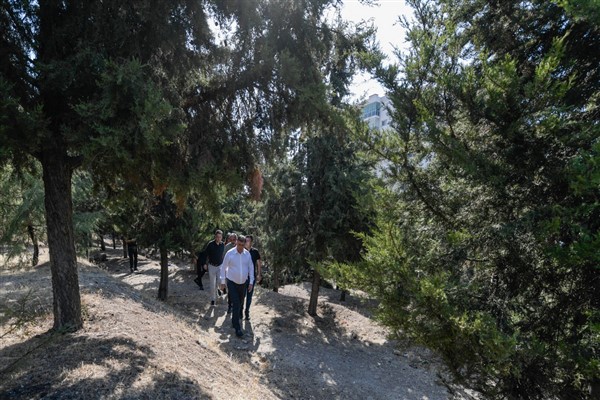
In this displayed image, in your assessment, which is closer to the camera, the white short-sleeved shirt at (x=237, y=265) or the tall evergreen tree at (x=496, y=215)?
the tall evergreen tree at (x=496, y=215)

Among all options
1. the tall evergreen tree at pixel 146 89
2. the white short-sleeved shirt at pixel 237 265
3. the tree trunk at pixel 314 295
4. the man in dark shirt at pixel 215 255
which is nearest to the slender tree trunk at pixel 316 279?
the tree trunk at pixel 314 295

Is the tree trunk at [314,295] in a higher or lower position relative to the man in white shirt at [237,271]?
lower

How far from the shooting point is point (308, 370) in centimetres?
726

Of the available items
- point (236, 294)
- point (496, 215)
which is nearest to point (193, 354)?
point (236, 294)

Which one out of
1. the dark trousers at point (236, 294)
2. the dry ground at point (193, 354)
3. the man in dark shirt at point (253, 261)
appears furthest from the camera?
the man in dark shirt at point (253, 261)

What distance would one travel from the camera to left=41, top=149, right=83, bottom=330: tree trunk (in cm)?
499

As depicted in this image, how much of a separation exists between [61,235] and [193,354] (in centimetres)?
248

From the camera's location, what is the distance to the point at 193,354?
217 inches

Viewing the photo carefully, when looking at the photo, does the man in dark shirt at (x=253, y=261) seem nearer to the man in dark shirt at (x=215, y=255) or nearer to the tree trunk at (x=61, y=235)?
the man in dark shirt at (x=215, y=255)

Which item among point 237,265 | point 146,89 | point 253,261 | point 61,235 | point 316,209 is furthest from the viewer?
point 316,209

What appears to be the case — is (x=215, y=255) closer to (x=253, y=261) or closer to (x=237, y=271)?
(x=253, y=261)

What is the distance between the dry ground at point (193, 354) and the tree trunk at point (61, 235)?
341mm

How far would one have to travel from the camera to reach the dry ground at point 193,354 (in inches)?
150

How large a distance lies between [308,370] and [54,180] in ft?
17.9
